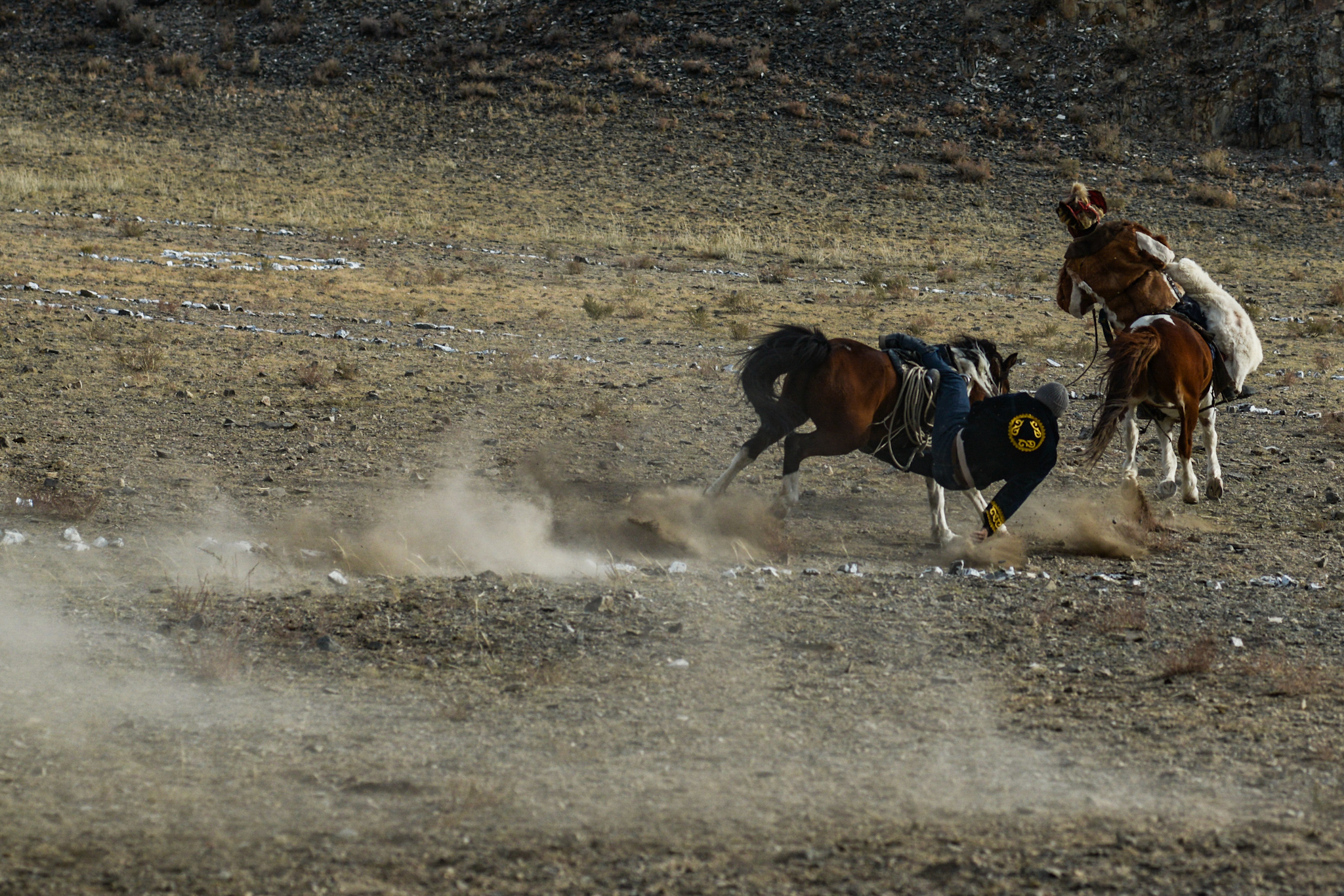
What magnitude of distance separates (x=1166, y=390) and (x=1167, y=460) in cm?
77

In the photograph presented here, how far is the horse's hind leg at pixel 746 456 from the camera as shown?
8.09 metres

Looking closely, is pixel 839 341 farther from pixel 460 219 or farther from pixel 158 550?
pixel 460 219

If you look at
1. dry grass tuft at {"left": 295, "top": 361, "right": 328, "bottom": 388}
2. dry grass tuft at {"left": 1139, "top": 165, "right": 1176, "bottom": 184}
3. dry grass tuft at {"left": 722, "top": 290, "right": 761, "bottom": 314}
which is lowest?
dry grass tuft at {"left": 295, "top": 361, "right": 328, "bottom": 388}

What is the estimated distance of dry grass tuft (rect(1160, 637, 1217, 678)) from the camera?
555cm

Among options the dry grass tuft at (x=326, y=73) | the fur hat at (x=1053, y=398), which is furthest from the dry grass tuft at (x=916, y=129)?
the fur hat at (x=1053, y=398)

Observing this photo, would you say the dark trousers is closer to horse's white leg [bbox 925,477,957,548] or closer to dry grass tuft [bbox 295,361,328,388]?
horse's white leg [bbox 925,477,957,548]

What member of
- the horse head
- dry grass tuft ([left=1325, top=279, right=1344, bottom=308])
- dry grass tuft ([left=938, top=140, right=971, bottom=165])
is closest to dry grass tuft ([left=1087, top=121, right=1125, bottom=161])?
dry grass tuft ([left=938, top=140, right=971, bottom=165])

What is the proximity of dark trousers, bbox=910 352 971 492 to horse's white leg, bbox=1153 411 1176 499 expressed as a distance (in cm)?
180

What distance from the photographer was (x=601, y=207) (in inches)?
1011

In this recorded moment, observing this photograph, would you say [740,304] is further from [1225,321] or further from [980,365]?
[980,365]

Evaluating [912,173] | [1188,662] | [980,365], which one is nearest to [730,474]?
[980,365]

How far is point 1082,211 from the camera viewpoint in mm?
9508

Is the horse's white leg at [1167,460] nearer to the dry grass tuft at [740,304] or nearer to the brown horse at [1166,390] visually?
the brown horse at [1166,390]

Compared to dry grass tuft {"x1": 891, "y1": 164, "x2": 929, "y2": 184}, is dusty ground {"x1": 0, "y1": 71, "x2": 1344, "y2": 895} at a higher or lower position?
lower
